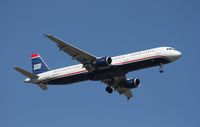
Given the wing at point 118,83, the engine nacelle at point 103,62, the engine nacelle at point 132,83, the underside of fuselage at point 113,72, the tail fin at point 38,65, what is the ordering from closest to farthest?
1. the underside of fuselage at point 113,72
2. the engine nacelle at point 103,62
3. the wing at point 118,83
4. the engine nacelle at point 132,83
5. the tail fin at point 38,65

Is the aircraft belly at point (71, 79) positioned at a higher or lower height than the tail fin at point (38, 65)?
lower

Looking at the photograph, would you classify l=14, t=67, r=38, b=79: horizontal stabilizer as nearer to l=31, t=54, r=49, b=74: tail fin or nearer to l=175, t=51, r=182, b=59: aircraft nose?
l=31, t=54, r=49, b=74: tail fin

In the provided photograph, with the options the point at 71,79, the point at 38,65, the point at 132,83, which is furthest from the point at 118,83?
the point at 38,65

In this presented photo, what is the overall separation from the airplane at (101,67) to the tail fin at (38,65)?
9.13ft

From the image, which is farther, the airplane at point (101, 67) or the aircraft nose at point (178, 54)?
the aircraft nose at point (178, 54)

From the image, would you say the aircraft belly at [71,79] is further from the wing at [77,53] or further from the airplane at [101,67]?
the wing at [77,53]

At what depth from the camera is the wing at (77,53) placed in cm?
7119

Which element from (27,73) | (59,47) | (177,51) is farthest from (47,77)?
(177,51)

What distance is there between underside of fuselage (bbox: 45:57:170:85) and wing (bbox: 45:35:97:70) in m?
1.44

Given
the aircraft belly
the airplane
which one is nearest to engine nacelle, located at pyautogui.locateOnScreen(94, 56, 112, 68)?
the airplane

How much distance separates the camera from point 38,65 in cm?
8525

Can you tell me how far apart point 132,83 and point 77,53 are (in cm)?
1240

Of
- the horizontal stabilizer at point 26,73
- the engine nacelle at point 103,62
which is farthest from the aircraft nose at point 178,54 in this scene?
the horizontal stabilizer at point 26,73

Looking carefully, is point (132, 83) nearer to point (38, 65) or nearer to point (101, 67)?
point (101, 67)
